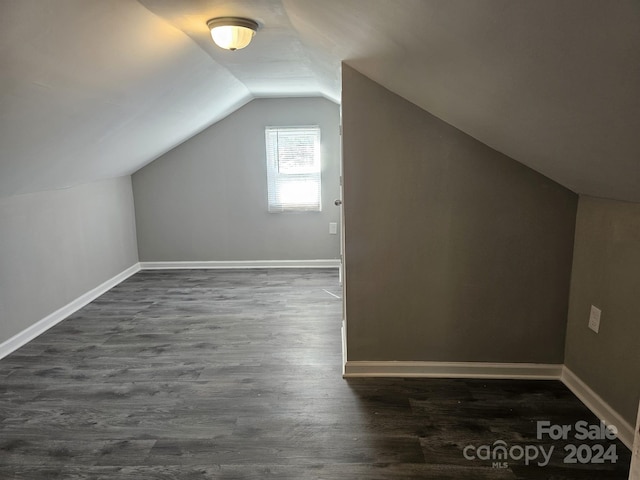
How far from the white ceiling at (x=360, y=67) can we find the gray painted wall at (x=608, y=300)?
0.18 meters

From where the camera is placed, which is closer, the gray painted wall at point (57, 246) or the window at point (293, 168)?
the gray painted wall at point (57, 246)

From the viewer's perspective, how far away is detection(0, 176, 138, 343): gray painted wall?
10.3 feet

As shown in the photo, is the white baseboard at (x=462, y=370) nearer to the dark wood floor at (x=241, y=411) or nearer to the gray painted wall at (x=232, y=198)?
the dark wood floor at (x=241, y=411)

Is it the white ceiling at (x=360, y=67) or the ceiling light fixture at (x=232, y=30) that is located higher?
the ceiling light fixture at (x=232, y=30)

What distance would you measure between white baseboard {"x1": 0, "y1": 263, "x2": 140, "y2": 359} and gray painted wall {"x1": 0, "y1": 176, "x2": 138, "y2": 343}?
0.04 meters

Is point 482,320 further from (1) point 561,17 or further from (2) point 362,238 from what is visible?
(1) point 561,17

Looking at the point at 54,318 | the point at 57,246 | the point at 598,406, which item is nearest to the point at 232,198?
the point at 57,246

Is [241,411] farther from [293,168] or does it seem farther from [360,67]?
[293,168]

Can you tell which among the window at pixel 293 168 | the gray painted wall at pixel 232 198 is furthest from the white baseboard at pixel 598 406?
the window at pixel 293 168

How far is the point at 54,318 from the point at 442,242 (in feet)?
10.0

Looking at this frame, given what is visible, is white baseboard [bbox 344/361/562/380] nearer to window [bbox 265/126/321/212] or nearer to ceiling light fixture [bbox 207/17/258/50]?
ceiling light fixture [bbox 207/17/258/50]

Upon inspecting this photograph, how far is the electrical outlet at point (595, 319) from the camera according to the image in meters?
2.30

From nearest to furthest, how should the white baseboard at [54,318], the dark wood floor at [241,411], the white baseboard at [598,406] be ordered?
the dark wood floor at [241,411], the white baseboard at [598,406], the white baseboard at [54,318]

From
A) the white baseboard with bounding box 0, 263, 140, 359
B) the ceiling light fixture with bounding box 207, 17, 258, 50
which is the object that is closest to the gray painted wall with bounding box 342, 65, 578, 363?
the ceiling light fixture with bounding box 207, 17, 258, 50
